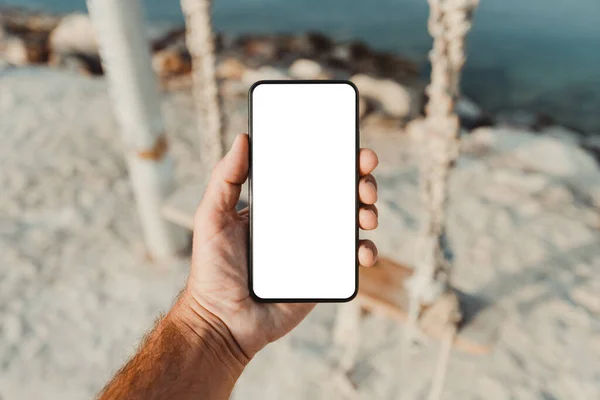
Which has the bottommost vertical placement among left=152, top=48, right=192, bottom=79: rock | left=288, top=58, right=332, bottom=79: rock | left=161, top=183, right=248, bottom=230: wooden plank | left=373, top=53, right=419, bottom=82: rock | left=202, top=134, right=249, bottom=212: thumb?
left=161, top=183, right=248, bottom=230: wooden plank

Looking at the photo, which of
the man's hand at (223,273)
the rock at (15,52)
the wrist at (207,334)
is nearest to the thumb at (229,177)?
the man's hand at (223,273)

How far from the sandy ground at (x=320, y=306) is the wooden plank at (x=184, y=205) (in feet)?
2.17

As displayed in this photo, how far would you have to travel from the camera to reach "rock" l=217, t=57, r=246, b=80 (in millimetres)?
7341

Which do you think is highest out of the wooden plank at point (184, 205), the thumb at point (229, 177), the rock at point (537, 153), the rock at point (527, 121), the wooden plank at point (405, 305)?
the thumb at point (229, 177)

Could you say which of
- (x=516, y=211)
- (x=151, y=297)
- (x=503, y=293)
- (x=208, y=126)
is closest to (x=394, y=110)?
(x=516, y=211)

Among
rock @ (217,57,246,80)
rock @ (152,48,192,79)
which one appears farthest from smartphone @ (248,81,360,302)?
rock @ (152,48,192,79)

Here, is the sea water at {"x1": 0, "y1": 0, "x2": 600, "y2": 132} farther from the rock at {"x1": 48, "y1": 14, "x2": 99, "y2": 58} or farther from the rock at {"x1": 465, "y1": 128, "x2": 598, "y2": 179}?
the rock at {"x1": 48, "y1": 14, "x2": 99, "y2": 58}

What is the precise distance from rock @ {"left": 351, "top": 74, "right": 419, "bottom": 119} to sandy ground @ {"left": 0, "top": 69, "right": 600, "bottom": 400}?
66 centimetres

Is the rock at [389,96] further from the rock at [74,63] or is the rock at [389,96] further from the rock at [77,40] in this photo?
the rock at [77,40]

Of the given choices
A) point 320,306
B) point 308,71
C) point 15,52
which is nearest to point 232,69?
point 308,71

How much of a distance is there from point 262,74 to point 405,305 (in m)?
5.23

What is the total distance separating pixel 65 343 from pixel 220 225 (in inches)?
93.0

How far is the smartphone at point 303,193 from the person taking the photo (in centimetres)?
148

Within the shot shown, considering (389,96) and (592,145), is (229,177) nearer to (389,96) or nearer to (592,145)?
(389,96)
